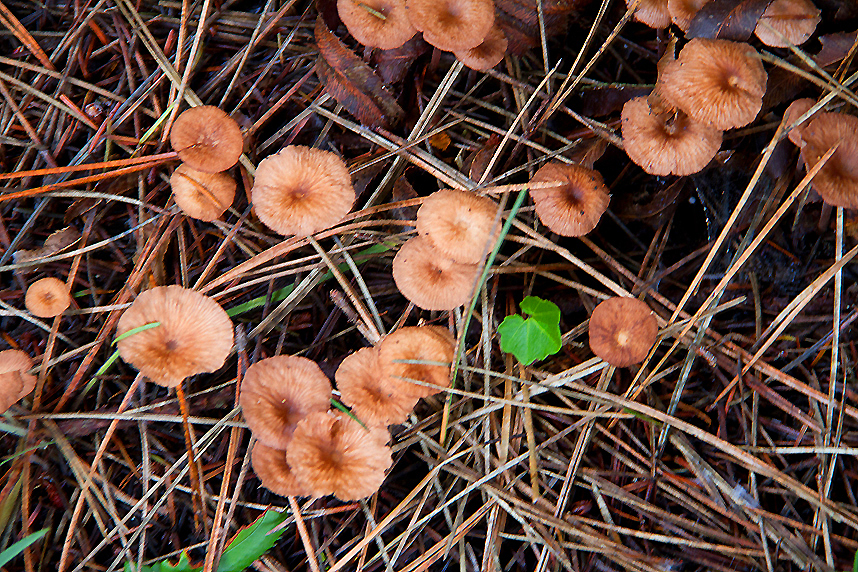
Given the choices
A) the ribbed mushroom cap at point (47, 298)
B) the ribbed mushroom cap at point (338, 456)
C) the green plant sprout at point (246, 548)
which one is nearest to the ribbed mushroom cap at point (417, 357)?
the ribbed mushroom cap at point (338, 456)

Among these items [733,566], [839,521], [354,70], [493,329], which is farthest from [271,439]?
[839,521]

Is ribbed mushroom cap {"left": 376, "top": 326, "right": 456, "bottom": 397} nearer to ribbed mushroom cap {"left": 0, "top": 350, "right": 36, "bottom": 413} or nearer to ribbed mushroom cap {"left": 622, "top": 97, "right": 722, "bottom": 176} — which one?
ribbed mushroom cap {"left": 622, "top": 97, "right": 722, "bottom": 176}

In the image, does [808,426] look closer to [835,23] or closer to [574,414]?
[574,414]

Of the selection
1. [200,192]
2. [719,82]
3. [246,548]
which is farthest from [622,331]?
[200,192]

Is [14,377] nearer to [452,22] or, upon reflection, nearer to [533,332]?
[533,332]

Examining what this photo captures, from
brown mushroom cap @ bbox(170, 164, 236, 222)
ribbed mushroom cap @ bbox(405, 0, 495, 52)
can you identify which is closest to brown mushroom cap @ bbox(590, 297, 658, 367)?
ribbed mushroom cap @ bbox(405, 0, 495, 52)

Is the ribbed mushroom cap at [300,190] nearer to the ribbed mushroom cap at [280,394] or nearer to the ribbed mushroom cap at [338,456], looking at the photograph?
the ribbed mushroom cap at [280,394]
